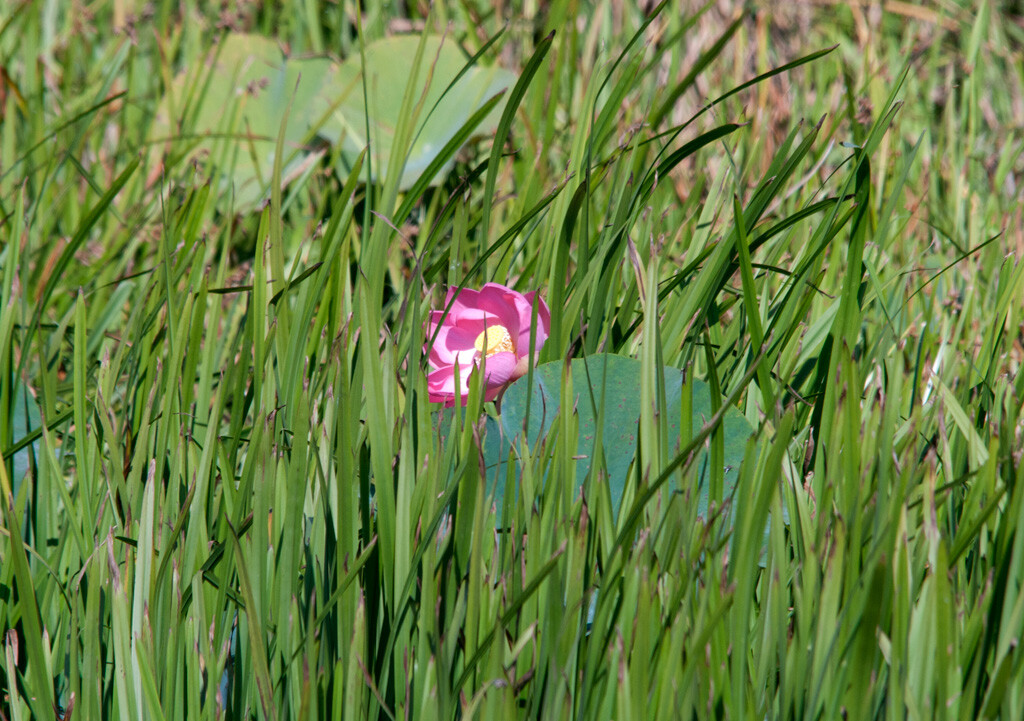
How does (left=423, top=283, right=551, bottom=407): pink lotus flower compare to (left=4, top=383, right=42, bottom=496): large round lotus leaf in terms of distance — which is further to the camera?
(left=4, top=383, right=42, bottom=496): large round lotus leaf

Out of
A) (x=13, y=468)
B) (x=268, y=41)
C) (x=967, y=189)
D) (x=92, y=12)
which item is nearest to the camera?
(x=13, y=468)

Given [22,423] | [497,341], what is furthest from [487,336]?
[22,423]

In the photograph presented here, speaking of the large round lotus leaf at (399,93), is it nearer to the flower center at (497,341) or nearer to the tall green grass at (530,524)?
the tall green grass at (530,524)

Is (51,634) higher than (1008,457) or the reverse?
the reverse

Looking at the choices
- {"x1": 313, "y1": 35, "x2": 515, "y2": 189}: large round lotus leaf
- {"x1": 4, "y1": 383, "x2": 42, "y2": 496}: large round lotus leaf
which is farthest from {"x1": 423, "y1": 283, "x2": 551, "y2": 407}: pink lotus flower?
{"x1": 313, "y1": 35, "x2": 515, "y2": 189}: large round lotus leaf

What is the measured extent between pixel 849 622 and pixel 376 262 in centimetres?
39

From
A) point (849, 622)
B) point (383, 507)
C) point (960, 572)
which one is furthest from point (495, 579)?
point (960, 572)

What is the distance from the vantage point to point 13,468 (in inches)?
30.5

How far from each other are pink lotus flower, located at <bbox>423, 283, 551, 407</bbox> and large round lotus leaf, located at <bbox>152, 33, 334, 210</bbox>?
86 centimetres

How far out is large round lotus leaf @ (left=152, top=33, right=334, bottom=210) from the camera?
59.1 inches

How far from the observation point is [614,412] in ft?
2.14

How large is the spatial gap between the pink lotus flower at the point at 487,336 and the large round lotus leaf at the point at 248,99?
857 millimetres

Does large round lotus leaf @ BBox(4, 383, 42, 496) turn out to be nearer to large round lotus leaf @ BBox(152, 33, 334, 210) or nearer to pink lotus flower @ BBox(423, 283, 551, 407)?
pink lotus flower @ BBox(423, 283, 551, 407)

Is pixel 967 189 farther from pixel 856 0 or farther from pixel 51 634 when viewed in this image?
pixel 51 634
